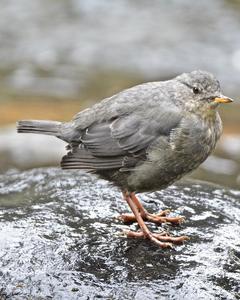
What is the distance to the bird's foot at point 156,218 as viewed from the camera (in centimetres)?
441

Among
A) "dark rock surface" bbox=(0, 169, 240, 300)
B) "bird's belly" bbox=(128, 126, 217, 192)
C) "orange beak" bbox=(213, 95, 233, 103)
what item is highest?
"orange beak" bbox=(213, 95, 233, 103)

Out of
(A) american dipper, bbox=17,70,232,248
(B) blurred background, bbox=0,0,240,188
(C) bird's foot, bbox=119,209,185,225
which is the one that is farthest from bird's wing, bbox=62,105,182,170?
(B) blurred background, bbox=0,0,240,188

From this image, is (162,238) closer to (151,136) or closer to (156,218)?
(156,218)

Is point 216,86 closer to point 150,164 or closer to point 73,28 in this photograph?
point 150,164

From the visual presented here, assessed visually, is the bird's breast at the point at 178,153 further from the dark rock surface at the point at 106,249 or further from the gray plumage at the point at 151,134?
the dark rock surface at the point at 106,249

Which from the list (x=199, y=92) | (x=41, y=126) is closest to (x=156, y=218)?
(x=199, y=92)

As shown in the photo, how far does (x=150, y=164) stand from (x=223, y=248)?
0.65 m

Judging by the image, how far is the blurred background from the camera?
8.77 meters

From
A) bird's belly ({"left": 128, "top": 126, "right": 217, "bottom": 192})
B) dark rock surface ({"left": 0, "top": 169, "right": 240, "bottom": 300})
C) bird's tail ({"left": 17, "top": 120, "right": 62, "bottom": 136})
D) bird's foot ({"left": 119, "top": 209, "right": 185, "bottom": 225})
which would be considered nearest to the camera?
dark rock surface ({"left": 0, "top": 169, "right": 240, "bottom": 300})

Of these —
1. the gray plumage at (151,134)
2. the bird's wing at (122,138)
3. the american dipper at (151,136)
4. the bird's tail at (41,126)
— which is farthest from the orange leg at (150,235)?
the bird's tail at (41,126)

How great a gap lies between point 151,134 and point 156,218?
59 cm

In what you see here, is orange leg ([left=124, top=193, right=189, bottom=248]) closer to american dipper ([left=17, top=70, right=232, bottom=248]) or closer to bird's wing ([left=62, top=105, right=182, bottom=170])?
american dipper ([left=17, top=70, right=232, bottom=248])

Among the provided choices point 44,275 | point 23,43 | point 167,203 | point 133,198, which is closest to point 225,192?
point 167,203

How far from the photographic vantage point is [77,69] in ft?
34.0
